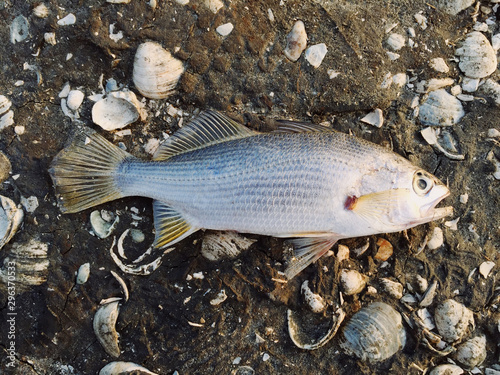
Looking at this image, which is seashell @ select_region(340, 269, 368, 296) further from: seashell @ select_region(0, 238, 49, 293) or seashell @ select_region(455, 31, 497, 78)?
seashell @ select_region(0, 238, 49, 293)

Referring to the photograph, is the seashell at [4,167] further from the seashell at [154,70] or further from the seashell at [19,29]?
the seashell at [154,70]

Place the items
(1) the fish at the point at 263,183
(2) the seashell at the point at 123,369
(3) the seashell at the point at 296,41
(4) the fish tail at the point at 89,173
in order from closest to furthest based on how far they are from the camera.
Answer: (1) the fish at the point at 263,183 < (2) the seashell at the point at 123,369 < (4) the fish tail at the point at 89,173 < (3) the seashell at the point at 296,41

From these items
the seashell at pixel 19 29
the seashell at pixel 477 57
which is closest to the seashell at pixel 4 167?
the seashell at pixel 19 29

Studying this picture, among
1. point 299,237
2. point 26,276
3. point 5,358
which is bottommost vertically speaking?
point 5,358

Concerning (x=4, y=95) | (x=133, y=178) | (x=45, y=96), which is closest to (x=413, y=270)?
(x=133, y=178)

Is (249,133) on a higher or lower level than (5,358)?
higher

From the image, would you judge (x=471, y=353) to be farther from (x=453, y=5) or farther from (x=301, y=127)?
(x=453, y=5)

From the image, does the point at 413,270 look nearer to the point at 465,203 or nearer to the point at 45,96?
the point at 465,203
